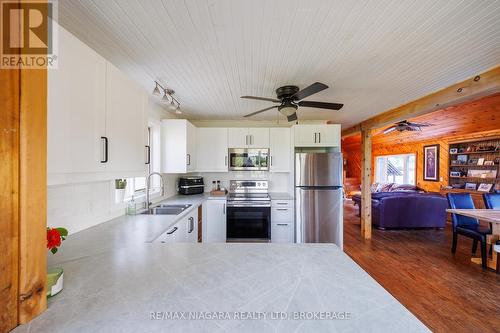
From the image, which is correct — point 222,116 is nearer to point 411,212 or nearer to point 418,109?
point 418,109

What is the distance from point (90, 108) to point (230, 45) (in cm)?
108

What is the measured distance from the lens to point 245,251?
1.25 m

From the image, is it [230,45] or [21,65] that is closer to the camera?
[21,65]

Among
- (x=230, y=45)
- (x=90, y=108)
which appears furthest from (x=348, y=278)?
(x=230, y=45)

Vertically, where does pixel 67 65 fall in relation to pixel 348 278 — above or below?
above

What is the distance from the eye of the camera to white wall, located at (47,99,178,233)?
1509 millimetres

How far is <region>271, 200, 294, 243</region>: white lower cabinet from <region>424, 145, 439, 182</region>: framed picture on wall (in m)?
5.40

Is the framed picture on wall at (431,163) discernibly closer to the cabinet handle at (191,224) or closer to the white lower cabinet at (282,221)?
the white lower cabinet at (282,221)

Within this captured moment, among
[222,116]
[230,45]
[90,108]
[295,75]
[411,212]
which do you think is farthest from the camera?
[411,212]

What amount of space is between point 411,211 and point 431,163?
8.96ft

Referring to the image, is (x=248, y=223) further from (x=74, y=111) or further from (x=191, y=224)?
(x=74, y=111)

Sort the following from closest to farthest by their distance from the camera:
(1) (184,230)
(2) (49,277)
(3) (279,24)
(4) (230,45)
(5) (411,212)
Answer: (2) (49,277)
(3) (279,24)
(4) (230,45)
(1) (184,230)
(5) (411,212)

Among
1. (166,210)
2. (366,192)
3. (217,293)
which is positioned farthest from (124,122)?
(366,192)

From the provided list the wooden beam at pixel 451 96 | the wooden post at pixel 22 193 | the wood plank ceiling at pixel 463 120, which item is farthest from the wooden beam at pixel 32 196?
the wood plank ceiling at pixel 463 120
